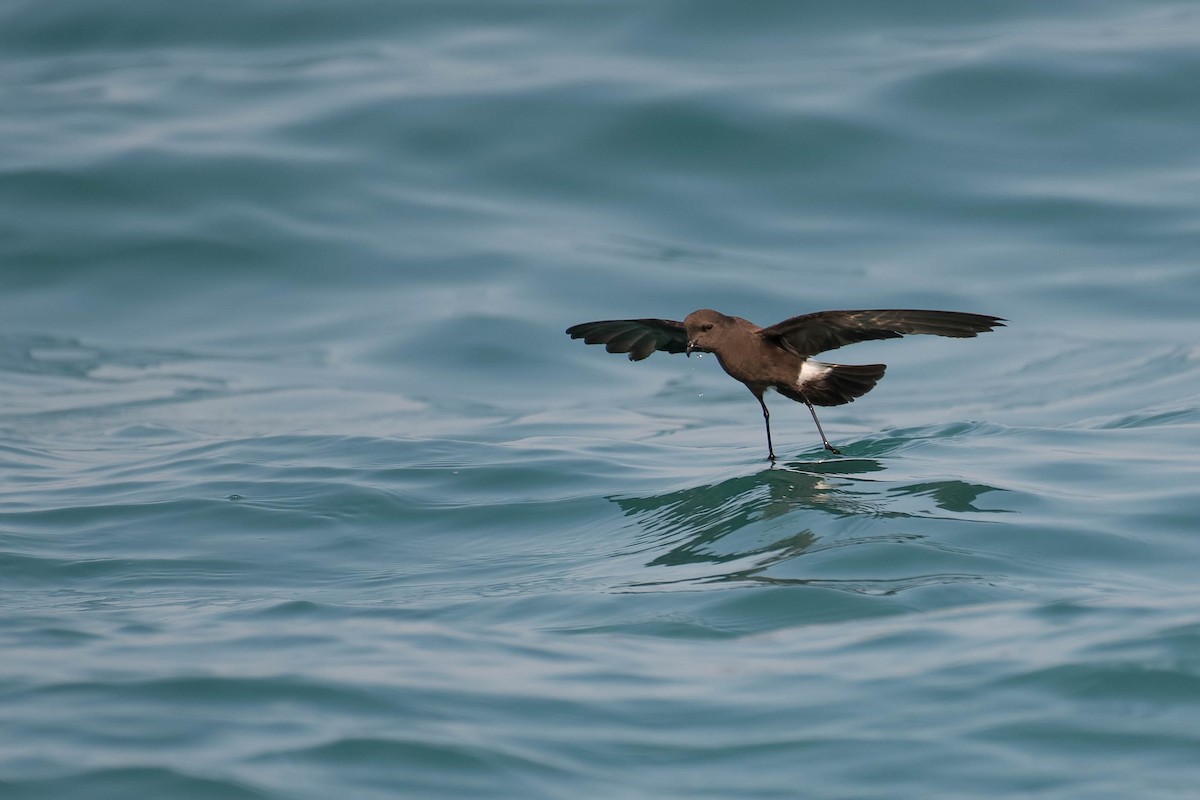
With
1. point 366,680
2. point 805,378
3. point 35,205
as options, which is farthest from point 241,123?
point 366,680

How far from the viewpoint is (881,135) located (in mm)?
14102

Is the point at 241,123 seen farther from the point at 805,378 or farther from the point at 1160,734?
the point at 1160,734

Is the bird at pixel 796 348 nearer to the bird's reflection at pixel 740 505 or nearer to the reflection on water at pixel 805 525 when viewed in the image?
the bird's reflection at pixel 740 505

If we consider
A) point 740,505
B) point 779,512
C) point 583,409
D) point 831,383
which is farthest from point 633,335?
point 583,409

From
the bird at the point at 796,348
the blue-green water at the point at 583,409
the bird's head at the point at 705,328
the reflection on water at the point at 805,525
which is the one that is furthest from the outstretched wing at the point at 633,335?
the reflection on water at the point at 805,525

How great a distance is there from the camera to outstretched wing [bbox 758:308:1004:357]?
678cm

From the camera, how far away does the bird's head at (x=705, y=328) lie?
295 inches

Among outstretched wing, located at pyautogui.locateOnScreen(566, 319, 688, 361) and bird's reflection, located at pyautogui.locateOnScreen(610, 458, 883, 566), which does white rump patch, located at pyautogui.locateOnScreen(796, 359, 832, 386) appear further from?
outstretched wing, located at pyautogui.locateOnScreen(566, 319, 688, 361)

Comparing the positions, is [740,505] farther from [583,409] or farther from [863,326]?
[583,409]

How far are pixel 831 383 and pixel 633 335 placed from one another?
1.22m

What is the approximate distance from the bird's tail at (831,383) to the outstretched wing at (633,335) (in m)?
0.77

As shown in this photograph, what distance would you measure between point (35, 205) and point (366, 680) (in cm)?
1066

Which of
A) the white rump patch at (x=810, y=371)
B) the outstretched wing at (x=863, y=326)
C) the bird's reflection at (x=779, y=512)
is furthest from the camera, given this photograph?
the white rump patch at (x=810, y=371)

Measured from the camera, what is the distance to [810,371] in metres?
7.70
